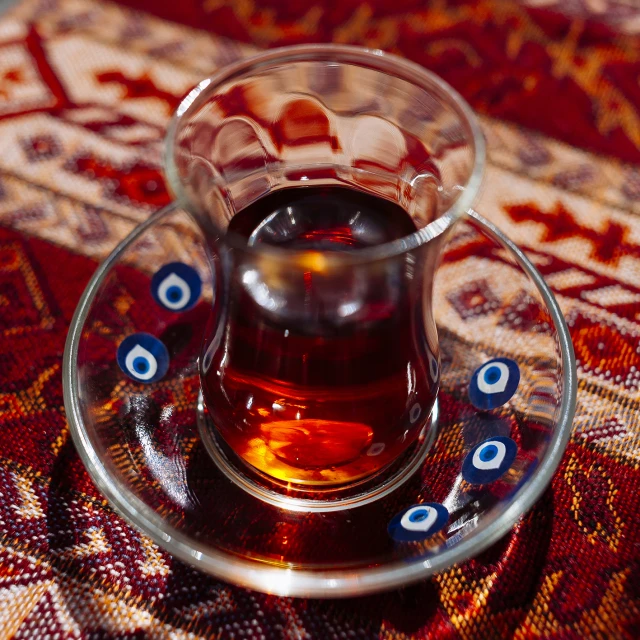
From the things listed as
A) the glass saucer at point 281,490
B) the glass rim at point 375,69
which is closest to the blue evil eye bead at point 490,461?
the glass saucer at point 281,490

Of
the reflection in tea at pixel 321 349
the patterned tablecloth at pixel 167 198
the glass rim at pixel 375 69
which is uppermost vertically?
the glass rim at pixel 375 69

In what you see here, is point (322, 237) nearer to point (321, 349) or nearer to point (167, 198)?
point (321, 349)

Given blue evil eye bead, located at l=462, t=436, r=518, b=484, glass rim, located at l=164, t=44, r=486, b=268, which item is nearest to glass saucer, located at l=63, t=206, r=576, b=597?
blue evil eye bead, located at l=462, t=436, r=518, b=484

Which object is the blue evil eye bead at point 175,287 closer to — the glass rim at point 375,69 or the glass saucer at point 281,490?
the glass saucer at point 281,490

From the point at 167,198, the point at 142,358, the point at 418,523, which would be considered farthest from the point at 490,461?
the point at 167,198

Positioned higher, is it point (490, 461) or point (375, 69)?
point (375, 69)

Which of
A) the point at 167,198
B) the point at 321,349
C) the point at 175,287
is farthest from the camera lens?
the point at 167,198
